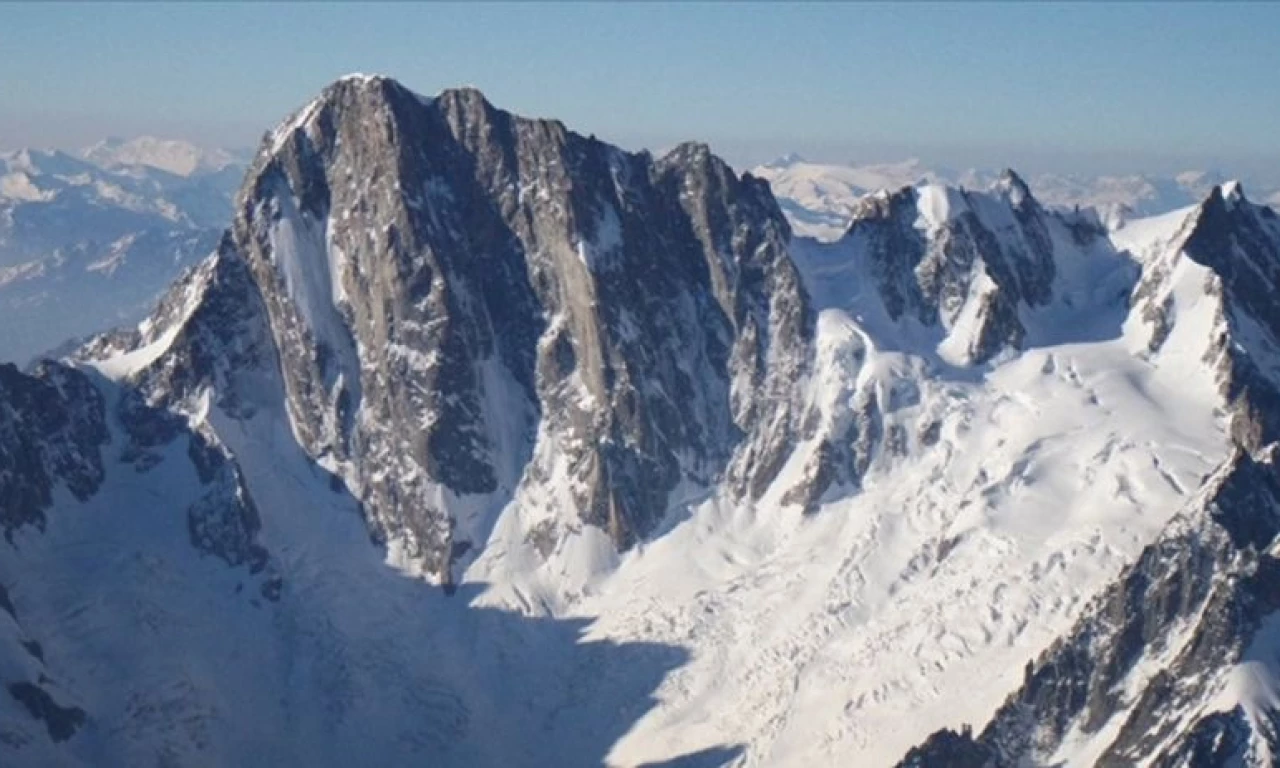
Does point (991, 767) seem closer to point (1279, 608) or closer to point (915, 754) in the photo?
point (915, 754)

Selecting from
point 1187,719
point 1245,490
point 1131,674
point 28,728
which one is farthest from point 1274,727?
point 28,728

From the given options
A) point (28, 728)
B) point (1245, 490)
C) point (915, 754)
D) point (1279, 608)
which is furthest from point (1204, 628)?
point (28, 728)

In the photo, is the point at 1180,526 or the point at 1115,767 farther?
the point at 1180,526

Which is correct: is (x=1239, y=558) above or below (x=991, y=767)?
above

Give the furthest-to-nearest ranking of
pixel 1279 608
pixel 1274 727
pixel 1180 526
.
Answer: pixel 1180 526 < pixel 1279 608 < pixel 1274 727

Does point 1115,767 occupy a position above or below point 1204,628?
below

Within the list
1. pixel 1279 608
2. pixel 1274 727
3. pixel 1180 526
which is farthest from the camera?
pixel 1180 526

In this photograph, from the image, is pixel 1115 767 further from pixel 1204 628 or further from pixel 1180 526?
pixel 1180 526
